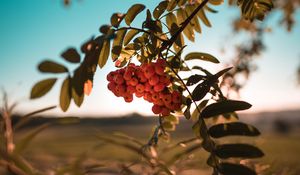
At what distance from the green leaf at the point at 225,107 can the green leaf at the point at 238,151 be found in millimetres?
113

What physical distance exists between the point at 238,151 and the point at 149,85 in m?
0.40

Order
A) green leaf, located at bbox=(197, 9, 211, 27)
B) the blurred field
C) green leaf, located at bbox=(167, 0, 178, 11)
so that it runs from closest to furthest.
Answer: the blurred field, green leaf, located at bbox=(167, 0, 178, 11), green leaf, located at bbox=(197, 9, 211, 27)

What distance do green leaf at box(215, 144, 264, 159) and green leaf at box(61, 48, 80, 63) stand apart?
52 centimetres

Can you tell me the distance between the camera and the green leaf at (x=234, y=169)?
105 centimetres

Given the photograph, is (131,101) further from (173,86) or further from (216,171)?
(216,171)

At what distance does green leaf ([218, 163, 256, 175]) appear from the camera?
3.44ft

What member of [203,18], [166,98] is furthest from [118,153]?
[166,98]

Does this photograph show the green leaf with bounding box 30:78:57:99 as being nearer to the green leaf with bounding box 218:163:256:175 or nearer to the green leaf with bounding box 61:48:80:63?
the green leaf with bounding box 61:48:80:63

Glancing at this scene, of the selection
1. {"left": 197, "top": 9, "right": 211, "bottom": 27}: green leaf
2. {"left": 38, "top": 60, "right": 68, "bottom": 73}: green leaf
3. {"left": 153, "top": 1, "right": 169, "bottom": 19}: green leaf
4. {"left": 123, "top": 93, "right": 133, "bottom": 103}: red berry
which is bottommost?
{"left": 38, "top": 60, "right": 68, "bottom": 73}: green leaf

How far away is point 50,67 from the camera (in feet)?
3.48

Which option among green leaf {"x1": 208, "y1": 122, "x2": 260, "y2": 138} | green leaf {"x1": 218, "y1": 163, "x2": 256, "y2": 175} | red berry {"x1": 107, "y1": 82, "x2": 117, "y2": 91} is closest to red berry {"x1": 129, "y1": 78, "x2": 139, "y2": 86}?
red berry {"x1": 107, "y1": 82, "x2": 117, "y2": 91}

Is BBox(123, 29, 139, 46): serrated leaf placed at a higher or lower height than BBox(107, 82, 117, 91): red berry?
higher

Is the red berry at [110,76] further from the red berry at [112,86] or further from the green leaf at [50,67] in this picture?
the green leaf at [50,67]

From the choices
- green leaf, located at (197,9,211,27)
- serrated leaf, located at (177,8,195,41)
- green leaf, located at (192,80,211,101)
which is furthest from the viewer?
green leaf, located at (197,9,211,27)
